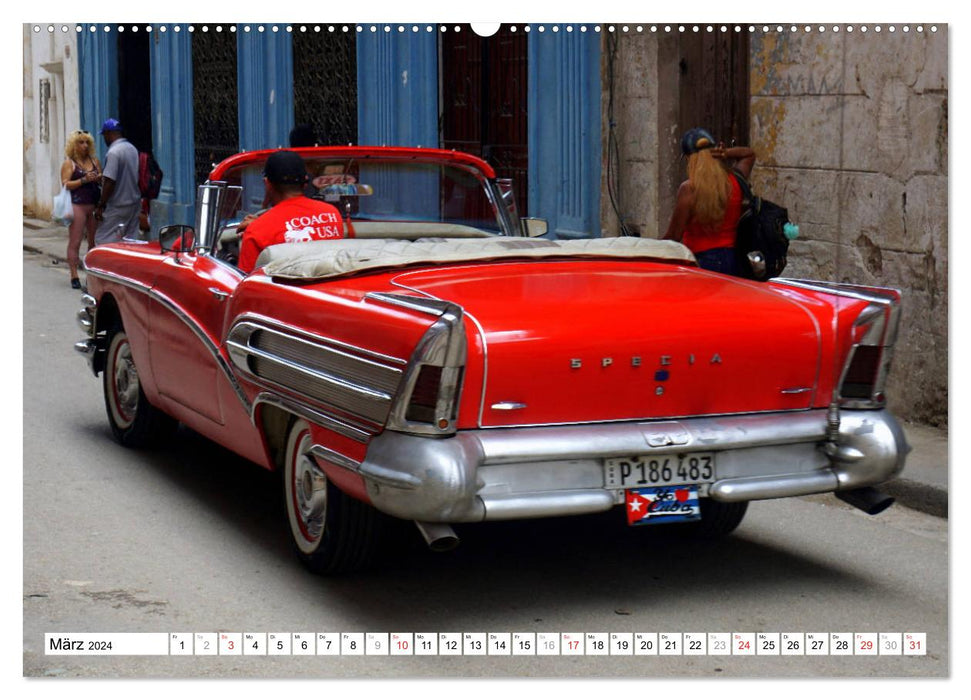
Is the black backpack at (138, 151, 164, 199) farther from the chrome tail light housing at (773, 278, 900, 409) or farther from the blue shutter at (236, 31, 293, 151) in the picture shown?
the chrome tail light housing at (773, 278, 900, 409)

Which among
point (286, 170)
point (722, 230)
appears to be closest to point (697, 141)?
point (722, 230)

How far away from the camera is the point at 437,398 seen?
15.8ft

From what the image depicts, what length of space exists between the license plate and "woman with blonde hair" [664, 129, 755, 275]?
3.44 metres

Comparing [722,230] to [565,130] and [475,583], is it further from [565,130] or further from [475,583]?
[565,130]

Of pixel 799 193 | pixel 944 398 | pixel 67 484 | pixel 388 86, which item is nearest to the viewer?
pixel 67 484

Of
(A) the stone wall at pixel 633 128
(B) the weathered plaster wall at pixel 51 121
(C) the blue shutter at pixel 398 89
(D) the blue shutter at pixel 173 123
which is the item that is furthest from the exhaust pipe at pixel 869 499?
(D) the blue shutter at pixel 173 123

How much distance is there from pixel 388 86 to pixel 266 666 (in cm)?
1118

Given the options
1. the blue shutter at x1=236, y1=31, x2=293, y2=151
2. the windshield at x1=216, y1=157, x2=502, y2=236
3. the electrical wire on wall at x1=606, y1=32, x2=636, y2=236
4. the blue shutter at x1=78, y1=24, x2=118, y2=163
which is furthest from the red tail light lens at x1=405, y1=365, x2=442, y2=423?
the blue shutter at x1=78, y1=24, x2=118, y2=163

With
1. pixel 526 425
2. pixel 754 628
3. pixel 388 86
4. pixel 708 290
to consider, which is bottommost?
pixel 754 628

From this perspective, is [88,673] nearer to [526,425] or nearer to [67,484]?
[526,425]

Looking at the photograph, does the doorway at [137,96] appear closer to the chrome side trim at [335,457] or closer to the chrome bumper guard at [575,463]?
the chrome side trim at [335,457]

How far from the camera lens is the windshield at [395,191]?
23.4ft

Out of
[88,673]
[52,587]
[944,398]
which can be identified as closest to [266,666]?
[88,673]

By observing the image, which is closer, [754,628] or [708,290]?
[754,628]
